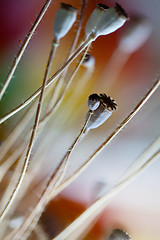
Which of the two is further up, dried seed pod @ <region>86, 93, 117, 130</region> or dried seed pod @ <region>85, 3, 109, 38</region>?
dried seed pod @ <region>85, 3, 109, 38</region>

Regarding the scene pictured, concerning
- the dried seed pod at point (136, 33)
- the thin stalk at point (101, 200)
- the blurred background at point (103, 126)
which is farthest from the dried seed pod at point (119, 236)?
the dried seed pod at point (136, 33)

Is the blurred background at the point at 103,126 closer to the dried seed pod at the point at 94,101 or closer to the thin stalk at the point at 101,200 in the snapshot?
the thin stalk at the point at 101,200

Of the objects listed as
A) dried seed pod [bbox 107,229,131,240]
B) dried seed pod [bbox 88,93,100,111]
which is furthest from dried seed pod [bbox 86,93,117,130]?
dried seed pod [bbox 107,229,131,240]

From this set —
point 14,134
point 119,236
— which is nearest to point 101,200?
point 119,236

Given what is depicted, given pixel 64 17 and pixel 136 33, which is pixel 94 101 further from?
pixel 136 33

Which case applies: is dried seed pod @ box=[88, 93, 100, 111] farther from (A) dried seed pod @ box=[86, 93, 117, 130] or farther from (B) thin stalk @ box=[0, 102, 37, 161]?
(B) thin stalk @ box=[0, 102, 37, 161]

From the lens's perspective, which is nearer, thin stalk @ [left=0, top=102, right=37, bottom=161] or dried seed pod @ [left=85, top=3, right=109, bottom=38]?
dried seed pod @ [left=85, top=3, right=109, bottom=38]
